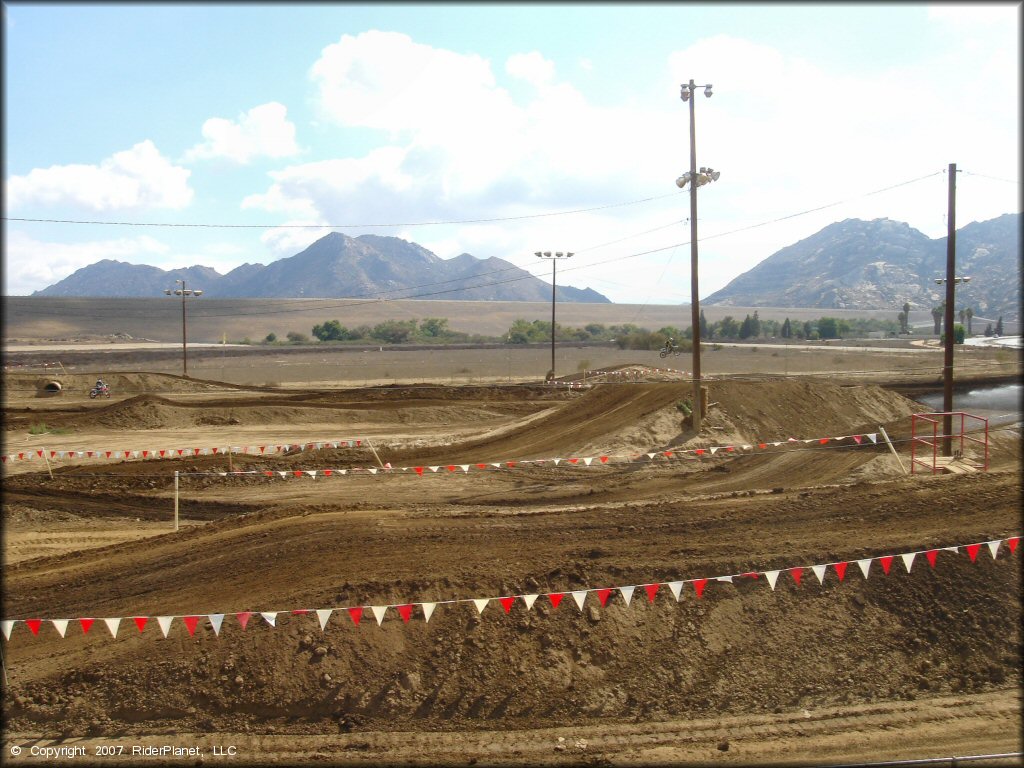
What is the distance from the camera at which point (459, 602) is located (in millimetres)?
9211

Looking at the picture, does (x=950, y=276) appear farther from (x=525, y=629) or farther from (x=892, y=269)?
(x=892, y=269)

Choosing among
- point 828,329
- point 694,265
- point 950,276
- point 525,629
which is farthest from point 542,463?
point 828,329

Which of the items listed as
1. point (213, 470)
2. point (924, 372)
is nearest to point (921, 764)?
point (213, 470)

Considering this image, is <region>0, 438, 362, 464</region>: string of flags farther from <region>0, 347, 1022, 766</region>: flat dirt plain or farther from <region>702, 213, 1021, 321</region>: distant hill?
<region>702, 213, 1021, 321</region>: distant hill

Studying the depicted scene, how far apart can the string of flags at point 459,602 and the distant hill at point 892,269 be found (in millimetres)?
10534

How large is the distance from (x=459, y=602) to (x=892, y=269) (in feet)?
351

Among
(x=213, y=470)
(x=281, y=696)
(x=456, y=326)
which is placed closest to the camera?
(x=281, y=696)

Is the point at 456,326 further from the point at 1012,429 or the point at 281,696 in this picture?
the point at 281,696

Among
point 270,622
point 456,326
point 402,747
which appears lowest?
point 402,747

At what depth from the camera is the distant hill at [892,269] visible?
4509cm

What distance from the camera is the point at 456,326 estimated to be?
5684 inches

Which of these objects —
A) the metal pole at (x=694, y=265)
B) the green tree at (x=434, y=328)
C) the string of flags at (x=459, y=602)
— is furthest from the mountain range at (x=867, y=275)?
the string of flags at (x=459, y=602)

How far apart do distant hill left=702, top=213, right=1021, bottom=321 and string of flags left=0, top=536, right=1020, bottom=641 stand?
1053 cm

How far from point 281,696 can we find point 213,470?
13419 mm
